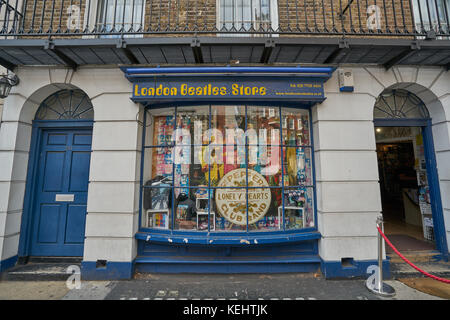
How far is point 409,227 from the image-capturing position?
6.89 metres

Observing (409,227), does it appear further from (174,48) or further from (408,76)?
(174,48)

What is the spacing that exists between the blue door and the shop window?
1.60m

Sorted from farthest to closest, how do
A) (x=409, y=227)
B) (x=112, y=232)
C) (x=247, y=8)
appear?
(x=409, y=227) → (x=247, y=8) → (x=112, y=232)

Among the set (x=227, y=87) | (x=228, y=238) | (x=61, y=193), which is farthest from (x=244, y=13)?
(x=61, y=193)

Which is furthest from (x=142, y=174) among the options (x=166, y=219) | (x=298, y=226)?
(x=298, y=226)

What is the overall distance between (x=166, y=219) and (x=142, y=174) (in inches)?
45.9

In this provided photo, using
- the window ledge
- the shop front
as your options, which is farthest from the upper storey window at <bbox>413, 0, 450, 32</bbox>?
the window ledge

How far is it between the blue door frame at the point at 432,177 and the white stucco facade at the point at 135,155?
0.10m

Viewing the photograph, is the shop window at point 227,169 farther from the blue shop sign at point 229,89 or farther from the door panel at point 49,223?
the door panel at point 49,223

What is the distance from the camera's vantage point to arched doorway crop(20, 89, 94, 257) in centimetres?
473

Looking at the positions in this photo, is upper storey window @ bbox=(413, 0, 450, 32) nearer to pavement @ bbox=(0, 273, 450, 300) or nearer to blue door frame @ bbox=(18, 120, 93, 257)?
pavement @ bbox=(0, 273, 450, 300)

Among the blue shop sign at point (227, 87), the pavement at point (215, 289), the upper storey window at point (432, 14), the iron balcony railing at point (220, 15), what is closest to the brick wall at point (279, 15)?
the iron balcony railing at point (220, 15)

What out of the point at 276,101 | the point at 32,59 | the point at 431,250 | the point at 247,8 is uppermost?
the point at 247,8

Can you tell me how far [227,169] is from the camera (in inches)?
186
